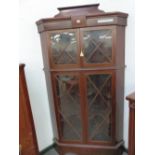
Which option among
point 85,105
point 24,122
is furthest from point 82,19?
point 24,122

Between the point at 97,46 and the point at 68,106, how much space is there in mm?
677

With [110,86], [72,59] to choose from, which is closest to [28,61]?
[72,59]

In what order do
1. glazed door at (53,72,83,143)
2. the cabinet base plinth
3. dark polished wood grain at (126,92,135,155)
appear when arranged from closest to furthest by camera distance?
dark polished wood grain at (126,92,135,155) < glazed door at (53,72,83,143) < the cabinet base plinth

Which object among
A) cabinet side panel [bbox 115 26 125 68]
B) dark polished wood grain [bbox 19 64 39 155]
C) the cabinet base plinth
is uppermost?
cabinet side panel [bbox 115 26 125 68]

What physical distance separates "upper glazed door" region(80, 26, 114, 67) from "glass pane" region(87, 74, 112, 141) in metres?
0.14

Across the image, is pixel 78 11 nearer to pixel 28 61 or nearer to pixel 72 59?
pixel 72 59

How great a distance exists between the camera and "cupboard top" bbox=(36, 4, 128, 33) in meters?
1.49

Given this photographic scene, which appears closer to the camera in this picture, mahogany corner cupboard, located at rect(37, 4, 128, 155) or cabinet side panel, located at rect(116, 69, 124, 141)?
mahogany corner cupboard, located at rect(37, 4, 128, 155)

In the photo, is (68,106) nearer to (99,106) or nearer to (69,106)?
(69,106)

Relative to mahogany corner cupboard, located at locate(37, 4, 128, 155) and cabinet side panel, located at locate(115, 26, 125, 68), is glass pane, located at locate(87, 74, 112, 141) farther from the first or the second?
cabinet side panel, located at locate(115, 26, 125, 68)

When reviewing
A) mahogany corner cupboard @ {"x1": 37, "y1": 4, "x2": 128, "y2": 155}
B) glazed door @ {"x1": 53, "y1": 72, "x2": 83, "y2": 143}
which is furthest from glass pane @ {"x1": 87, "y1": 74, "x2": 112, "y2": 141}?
glazed door @ {"x1": 53, "y1": 72, "x2": 83, "y2": 143}

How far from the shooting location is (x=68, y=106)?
5.92 ft

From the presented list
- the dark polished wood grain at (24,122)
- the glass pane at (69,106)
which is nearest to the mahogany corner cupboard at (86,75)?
the glass pane at (69,106)
